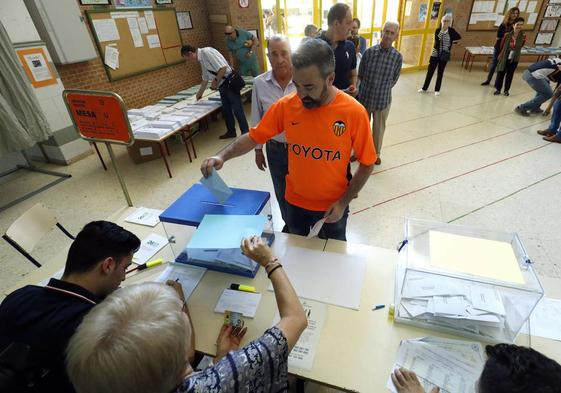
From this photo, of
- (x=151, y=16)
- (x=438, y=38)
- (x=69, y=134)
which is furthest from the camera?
(x=438, y=38)

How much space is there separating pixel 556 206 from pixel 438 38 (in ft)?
13.8

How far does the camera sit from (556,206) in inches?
115

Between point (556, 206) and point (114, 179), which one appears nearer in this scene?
point (556, 206)

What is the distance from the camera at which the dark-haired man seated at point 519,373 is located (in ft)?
2.30

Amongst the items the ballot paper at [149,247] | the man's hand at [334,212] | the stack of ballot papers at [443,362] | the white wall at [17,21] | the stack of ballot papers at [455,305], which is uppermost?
the white wall at [17,21]

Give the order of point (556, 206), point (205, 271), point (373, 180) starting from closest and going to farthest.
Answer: point (205, 271)
point (556, 206)
point (373, 180)

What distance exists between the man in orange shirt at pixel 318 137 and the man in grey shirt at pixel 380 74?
2.20 metres

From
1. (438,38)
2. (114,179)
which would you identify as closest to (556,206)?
(438,38)

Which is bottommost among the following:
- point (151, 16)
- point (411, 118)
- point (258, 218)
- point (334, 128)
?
point (411, 118)

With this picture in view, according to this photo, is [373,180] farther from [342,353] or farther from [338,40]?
[342,353]

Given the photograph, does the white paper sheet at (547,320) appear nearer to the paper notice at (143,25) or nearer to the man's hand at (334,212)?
the man's hand at (334,212)

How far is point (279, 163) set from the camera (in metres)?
2.20

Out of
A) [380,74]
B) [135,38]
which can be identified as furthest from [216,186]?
[135,38]

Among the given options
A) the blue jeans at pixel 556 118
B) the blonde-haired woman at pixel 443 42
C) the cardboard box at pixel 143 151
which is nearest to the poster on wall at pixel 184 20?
the cardboard box at pixel 143 151
